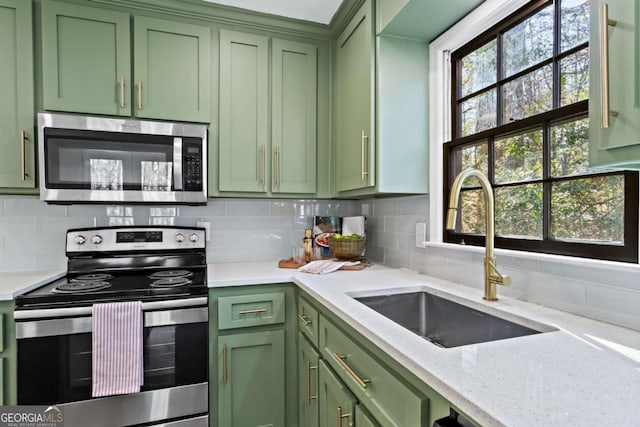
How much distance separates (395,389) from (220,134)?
1.68 m

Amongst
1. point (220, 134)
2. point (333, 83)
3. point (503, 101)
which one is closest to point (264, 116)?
point (220, 134)

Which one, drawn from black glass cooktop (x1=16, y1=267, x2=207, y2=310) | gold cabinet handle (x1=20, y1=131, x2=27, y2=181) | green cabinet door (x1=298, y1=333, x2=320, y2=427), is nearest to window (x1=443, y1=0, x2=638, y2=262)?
green cabinet door (x1=298, y1=333, x2=320, y2=427)

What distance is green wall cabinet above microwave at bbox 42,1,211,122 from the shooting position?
1.77m

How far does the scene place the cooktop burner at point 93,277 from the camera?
1765 millimetres

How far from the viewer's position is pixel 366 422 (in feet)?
3.31

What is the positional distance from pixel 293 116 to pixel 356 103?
46cm

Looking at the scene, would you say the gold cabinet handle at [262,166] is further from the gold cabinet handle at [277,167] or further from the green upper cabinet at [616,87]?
the green upper cabinet at [616,87]

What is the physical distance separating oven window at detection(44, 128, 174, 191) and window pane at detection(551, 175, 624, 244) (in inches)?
71.6

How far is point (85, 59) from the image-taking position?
1806 mm

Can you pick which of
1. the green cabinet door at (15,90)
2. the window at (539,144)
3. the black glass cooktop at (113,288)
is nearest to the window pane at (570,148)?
the window at (539,144)

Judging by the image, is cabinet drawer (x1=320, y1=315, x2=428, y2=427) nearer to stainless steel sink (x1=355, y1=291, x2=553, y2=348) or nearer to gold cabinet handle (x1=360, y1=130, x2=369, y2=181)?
stainless steel sink (x1=355, y1=291, x2=553, y2=348)

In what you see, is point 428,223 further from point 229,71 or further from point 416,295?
point 229,71

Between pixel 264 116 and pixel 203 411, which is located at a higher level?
pixel 264 116

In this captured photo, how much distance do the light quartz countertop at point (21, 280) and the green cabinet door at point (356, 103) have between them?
161 cm
